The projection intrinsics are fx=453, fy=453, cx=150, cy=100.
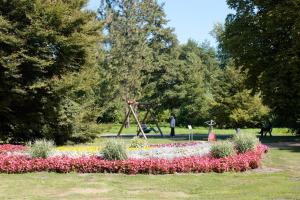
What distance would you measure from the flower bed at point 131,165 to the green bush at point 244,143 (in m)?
1.80

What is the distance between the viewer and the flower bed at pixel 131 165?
13547 millimetres

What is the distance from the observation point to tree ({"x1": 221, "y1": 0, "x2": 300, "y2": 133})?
27.0 metres

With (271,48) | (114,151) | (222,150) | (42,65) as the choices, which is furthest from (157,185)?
(271,48)

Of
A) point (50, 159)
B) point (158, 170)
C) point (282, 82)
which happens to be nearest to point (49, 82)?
point (50, 159)

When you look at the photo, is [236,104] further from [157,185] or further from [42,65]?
[157,185]

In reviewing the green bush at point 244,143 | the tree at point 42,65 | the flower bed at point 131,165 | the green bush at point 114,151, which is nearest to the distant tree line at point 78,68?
the tree at point 42,65

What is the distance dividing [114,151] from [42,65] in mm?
10478

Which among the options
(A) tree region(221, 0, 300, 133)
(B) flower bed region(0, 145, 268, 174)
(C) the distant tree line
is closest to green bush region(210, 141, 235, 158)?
(B) flower bed region(0, 145, 268, 174)

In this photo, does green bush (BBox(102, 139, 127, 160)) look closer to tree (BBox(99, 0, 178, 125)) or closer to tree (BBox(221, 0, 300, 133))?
tree (BBox(221, 0, 300, 133))

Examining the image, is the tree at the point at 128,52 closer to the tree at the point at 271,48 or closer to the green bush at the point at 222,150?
the tree at the point at 271,48

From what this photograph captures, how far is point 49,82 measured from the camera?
23578mm

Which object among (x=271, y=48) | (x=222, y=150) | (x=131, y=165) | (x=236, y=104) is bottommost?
(x=131, y=165)

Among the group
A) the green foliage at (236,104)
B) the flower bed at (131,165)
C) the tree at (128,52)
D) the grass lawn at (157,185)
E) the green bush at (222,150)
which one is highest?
the tree at (128,52)

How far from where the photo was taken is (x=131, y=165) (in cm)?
1353
